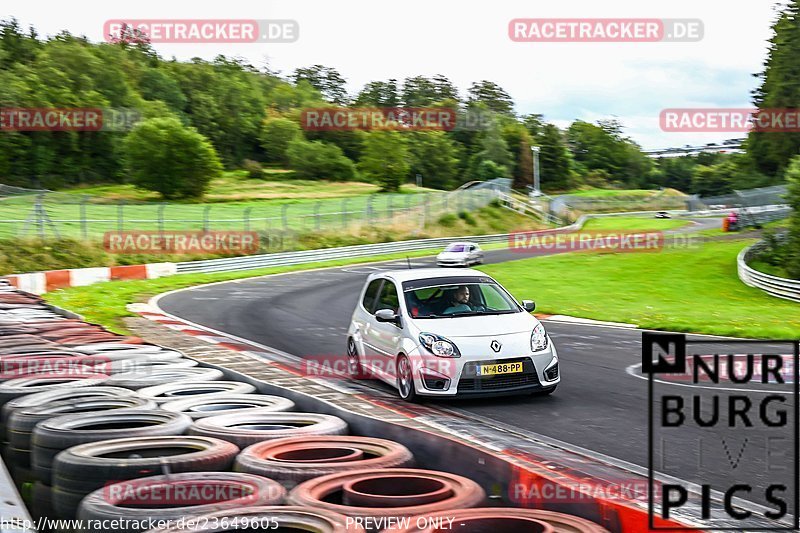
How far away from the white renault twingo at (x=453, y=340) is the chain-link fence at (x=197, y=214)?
2828 cm

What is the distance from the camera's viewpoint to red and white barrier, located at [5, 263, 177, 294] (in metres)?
28.1

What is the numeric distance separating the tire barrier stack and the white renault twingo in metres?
2.38

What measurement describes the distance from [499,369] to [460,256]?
106ft

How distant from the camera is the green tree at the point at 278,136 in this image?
378 feet

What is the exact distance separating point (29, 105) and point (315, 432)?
90583 mm

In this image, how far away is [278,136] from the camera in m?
116

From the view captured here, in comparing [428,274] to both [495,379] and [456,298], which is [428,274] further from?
[495,379]

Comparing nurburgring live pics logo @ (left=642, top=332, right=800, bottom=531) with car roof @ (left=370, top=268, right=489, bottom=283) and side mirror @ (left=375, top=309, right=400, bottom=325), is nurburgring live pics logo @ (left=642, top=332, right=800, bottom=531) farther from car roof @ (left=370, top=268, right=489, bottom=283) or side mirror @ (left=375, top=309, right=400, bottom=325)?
side mirror @ (left=375, top=309, right=400, bottom=325)

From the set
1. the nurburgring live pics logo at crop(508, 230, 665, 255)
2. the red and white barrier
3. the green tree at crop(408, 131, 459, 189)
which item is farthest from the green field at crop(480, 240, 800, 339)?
the green tree at crop(408, 131, 459, 189)

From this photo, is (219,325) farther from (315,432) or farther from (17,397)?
(315,432)

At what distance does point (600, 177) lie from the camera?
156 m

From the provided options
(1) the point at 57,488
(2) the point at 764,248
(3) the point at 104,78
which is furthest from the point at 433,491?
(3) the point at 104,78

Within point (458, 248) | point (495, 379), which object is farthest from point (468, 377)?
point (458, 248)

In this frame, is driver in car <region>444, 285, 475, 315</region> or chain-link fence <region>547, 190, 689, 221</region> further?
chain-link fence <region>547, 190, 689, 221</region>
